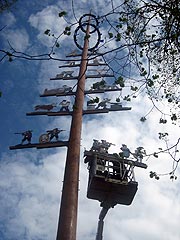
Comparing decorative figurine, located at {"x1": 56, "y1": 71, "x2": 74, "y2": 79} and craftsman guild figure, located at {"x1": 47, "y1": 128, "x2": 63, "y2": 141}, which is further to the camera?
decorative figurine, located at {"x1": 56, "y1": 71, "x2": 74, "y2": 79}

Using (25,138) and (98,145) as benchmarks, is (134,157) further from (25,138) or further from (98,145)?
(25,138)

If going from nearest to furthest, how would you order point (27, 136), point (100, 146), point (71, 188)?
point (71, 188) → point (27, 136) → point (100, 146)

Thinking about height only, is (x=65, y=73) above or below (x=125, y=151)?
above

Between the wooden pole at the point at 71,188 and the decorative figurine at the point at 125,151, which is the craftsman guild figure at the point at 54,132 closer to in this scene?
the wooden pole at the point at 71,188

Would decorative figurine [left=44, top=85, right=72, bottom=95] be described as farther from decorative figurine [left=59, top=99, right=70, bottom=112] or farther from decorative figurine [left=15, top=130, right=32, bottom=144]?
decorative figurine [left=15, top=130, right=32, bottom=144]

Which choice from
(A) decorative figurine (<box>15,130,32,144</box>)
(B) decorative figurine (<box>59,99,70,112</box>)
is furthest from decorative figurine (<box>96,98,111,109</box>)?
(A) decorative figurine (<box>15,130,32,144</box>)

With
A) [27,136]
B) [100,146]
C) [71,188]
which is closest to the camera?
[71,188]

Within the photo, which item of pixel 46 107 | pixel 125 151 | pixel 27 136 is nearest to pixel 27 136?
pixel 27 136

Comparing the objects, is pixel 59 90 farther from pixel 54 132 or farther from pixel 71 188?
pixel 71 188

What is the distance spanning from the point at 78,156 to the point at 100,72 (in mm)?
7593

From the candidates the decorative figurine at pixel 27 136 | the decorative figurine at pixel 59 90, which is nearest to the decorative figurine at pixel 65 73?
the decorative figurine at pixel 59 90

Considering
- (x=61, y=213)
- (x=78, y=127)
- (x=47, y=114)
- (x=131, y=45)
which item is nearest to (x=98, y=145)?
(x=47, y=114)

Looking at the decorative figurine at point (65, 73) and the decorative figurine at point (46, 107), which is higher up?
the decorative figurine at point (65, 73)

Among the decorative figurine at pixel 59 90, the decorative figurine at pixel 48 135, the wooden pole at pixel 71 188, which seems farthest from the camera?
the decorative figurine at pixel 59 90
